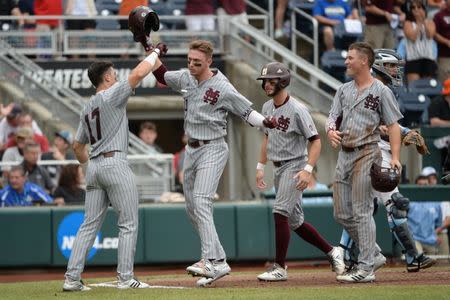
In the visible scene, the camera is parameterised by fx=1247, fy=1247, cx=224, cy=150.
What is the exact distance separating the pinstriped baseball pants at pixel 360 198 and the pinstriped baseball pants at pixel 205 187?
1.10 m

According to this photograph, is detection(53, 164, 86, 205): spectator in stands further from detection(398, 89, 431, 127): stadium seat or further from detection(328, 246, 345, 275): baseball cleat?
detection(398, 89, 431, 127): stadium seat

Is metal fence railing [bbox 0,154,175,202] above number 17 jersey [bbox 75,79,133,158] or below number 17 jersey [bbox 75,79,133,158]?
below

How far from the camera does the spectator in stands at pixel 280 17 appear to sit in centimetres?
2036

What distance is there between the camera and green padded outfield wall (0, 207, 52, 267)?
15719mm

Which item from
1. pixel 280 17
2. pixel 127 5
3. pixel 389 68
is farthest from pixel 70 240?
pixel 280 17

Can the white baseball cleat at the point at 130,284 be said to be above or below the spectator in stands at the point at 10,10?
below

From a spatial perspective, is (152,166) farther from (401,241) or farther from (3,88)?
(401,241)

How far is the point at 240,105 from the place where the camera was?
10.9 metres

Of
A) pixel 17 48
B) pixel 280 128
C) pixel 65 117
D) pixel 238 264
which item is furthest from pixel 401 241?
pixel 17 48

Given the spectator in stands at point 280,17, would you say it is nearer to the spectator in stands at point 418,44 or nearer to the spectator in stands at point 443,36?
the spectator in stands at point 418,44

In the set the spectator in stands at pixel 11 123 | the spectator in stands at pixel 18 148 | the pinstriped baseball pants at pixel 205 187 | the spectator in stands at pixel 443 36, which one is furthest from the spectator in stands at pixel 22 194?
the spectator in stands at pixel 443 36

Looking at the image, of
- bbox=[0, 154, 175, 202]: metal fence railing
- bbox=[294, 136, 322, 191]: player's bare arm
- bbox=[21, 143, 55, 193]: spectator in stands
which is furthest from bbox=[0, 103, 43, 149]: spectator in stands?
bbox=[294, 136, 322, 191]: player's bare arm

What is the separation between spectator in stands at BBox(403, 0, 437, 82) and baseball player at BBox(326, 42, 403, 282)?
8866 mm

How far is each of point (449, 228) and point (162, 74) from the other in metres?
5.91
